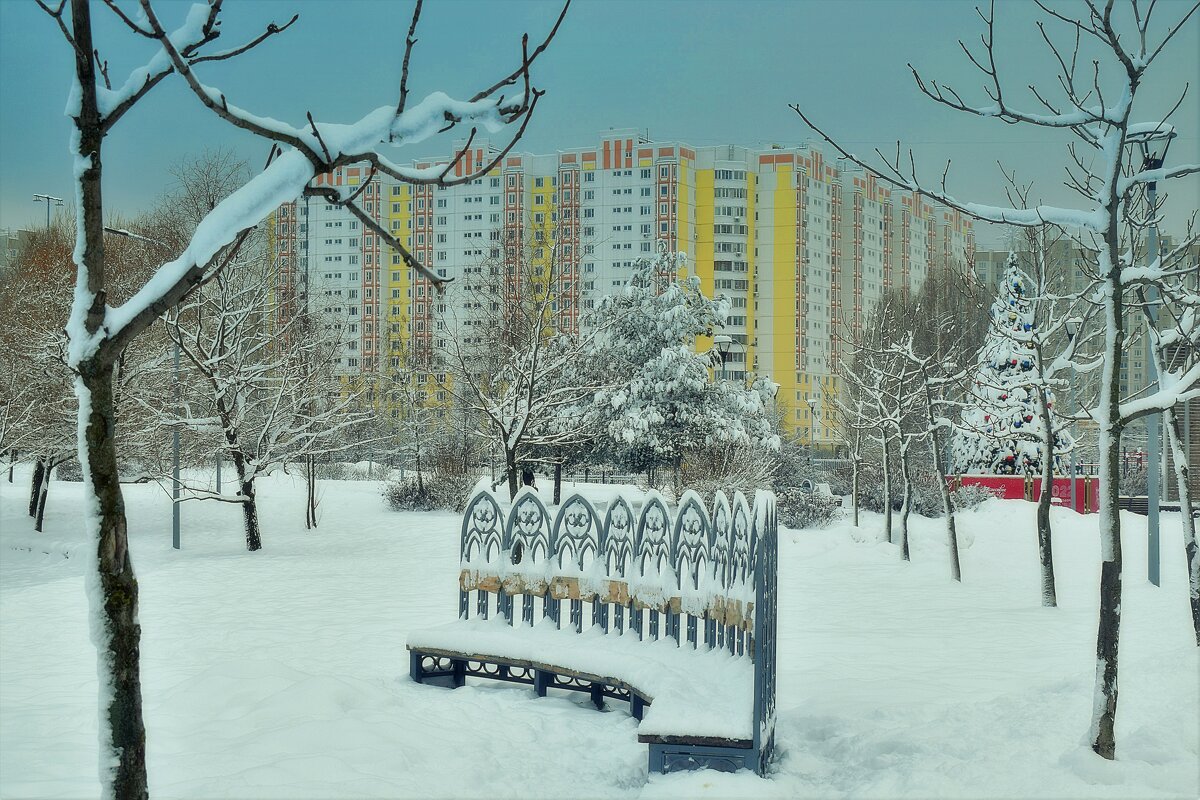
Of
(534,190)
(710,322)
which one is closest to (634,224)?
(534,190)

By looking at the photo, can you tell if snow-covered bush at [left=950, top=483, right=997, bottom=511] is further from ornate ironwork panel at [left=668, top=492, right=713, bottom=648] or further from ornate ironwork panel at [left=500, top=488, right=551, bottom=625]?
ornate ironwork panel at [left=668, top=492, right=713, bottom=648]

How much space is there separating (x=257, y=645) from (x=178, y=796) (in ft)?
17.9

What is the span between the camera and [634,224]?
68.1 metres

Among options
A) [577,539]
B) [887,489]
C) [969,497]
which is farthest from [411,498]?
[577,539]

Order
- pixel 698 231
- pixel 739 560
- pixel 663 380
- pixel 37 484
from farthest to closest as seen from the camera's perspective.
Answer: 1. pixel 698 231
2. pixel 663 380
3. pixel 37 484
4. pixel 739 560

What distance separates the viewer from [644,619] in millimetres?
6965

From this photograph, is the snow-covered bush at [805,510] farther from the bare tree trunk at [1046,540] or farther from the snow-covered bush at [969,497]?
the bare tree trunk at [1046,540]

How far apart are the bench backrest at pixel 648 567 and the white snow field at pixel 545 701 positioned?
23.7 inches

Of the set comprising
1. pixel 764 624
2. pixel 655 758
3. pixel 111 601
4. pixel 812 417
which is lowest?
pixel 655 758

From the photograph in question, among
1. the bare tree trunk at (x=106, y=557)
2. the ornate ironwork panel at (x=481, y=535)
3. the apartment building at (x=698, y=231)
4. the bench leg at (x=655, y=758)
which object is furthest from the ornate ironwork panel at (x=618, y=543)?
the apartment building at (x=698, y=231)

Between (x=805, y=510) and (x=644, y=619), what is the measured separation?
683 inches

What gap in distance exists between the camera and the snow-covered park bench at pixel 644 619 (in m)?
4.99

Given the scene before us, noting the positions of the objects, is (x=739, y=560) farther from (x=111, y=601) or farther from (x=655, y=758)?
(x=111, y=601)

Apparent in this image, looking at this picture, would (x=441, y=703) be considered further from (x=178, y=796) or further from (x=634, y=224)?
(x=634, y=224)
